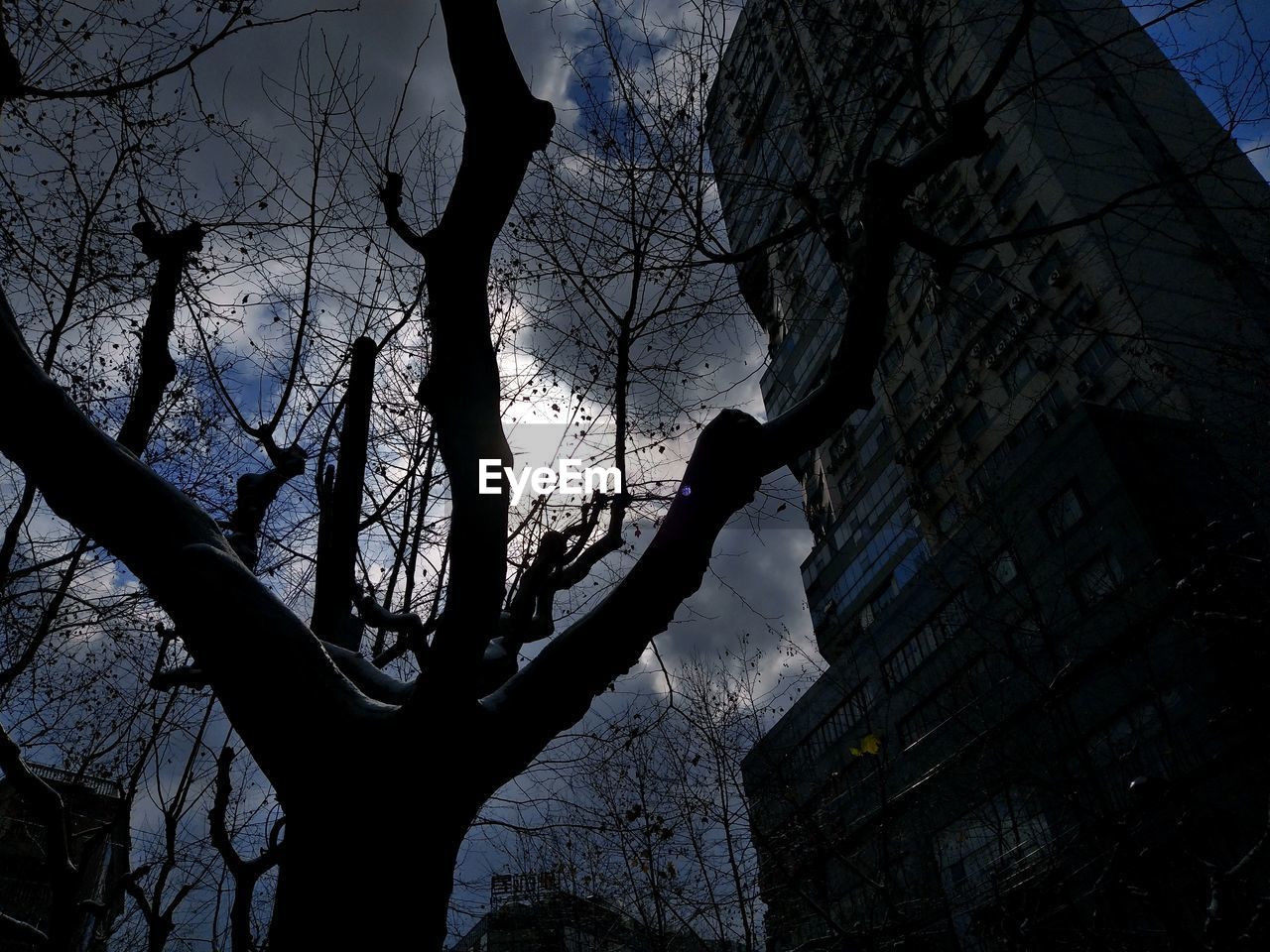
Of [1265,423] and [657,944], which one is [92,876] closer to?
[657,944]

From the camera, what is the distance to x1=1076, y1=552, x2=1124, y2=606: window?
19.1m

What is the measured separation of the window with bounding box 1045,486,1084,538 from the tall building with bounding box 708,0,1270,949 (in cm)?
7

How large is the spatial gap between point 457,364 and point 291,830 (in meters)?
1.41

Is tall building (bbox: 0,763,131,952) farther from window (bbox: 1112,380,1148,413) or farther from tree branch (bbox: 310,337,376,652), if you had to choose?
window (bbox: 1112,380,1148,413)

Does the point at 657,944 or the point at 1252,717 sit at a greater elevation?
the point at 1252,717

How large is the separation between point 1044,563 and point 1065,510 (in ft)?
5.20

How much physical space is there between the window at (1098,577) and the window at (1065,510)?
123 centimetres

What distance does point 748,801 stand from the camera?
11383 millimetres

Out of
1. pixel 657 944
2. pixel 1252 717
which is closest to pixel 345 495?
pixel 657 944

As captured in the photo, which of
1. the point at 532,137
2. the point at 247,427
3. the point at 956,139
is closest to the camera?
the point at 532,137

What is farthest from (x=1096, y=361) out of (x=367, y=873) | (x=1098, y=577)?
(x=367, y=873)

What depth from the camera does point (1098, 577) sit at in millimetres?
19625

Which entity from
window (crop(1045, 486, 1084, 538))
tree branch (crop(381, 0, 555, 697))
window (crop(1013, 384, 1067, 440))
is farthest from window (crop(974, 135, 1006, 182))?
tree branch (crop(381, 0, 555, 697))

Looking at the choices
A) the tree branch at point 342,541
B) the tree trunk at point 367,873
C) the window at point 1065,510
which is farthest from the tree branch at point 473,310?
the window at point 1065,510
